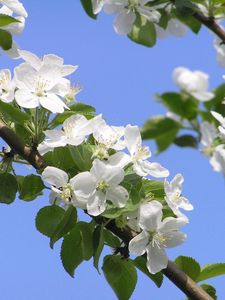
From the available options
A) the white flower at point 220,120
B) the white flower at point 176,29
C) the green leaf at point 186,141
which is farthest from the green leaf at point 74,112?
the green leaf at point 186,141

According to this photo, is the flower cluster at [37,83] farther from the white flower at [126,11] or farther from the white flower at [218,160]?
the white flower at [218,160]

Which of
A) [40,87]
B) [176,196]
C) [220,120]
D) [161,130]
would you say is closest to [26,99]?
[40,87]

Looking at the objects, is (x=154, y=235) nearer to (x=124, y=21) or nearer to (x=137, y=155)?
(x=137, y=155)

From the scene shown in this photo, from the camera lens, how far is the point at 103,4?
188 cm

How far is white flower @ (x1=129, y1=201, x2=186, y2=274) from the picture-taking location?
1.67 m

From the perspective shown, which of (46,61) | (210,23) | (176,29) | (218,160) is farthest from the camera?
(176,29)

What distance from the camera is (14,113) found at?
1.70 metres

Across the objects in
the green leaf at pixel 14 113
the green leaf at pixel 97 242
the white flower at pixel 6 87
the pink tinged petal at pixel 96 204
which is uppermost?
Answer: the green leaf at pixel 14 113

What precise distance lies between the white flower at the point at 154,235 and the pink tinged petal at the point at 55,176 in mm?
228

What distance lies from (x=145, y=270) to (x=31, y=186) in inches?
16.7

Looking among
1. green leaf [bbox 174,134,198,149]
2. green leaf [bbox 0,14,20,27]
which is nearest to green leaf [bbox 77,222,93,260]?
green leaf [bbox 0,14,20,27]

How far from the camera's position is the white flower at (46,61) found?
5.94ft

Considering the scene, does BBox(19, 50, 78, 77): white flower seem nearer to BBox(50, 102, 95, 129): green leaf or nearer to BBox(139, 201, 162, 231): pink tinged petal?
BBox(50, 102, 95, 129): green leaf

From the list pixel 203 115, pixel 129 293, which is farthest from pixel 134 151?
pixel 203 115
